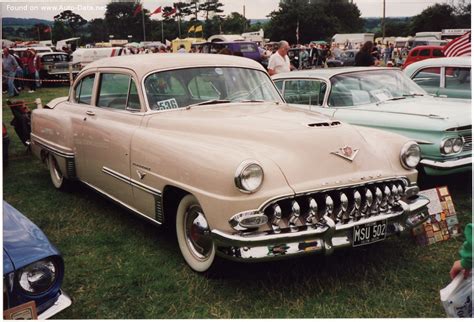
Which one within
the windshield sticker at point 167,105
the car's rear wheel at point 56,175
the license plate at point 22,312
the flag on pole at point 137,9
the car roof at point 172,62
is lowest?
the car's rear wheel at point 56,175

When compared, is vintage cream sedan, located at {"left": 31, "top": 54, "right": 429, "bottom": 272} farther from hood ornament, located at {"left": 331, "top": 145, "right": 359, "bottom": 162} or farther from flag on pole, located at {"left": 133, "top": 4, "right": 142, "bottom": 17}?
flag on pole, located at {"left": 133, "top": 4, "right": 142, "bottom": 17}

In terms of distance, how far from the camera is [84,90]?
507cm

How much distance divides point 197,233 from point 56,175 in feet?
9.33

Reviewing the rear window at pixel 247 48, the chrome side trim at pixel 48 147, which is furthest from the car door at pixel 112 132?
the rear window at pixel 247 48

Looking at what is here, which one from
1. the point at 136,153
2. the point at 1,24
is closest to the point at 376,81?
the point at 136,153

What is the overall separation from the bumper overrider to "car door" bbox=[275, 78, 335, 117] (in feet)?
7.82

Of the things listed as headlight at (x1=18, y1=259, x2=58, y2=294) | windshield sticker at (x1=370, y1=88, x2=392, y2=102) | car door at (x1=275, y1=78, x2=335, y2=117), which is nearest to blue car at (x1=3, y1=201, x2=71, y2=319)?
headlight at (x1=18, y1=259, x2=58, y2=294)

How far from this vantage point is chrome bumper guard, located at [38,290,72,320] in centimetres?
225

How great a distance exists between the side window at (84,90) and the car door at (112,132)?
0.22 metres

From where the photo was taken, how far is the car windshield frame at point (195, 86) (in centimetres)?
397

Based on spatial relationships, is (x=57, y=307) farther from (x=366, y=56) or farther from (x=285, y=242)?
(x=366, y=56)

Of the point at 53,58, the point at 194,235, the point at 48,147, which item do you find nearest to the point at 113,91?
the point at 48,147

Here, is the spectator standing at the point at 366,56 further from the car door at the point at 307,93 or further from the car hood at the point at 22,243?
the car hood at the point at 22,243

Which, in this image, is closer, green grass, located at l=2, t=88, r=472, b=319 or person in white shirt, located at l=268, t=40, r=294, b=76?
green grass, located at l=2, t=88, r=472, b=319
